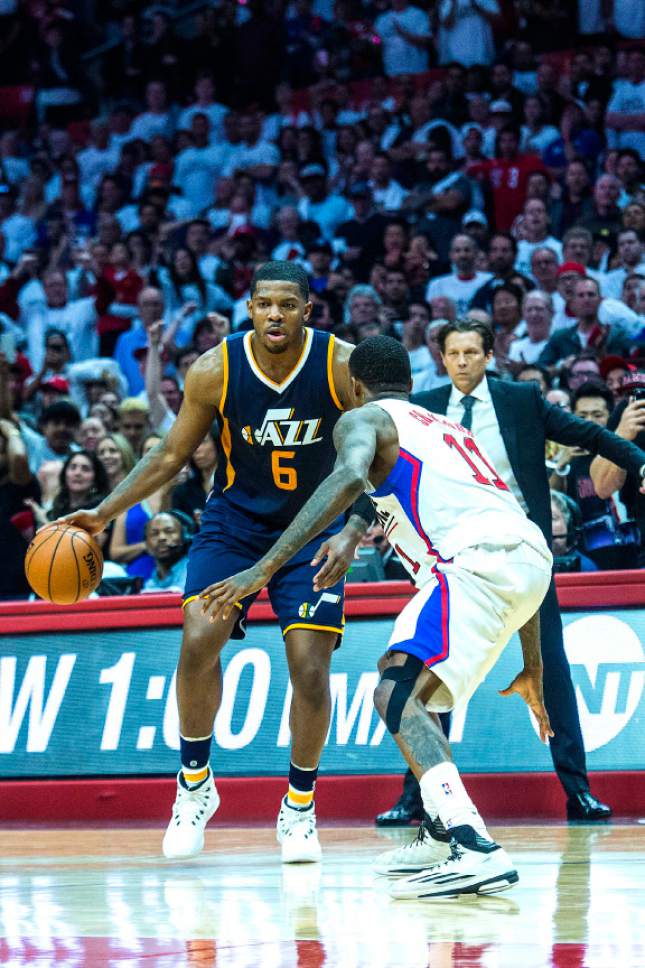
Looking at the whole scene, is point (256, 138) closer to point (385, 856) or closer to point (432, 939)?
point (385, 856)

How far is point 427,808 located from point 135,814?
3631 mm

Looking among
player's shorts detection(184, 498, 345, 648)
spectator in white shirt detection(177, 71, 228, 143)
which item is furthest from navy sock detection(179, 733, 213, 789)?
spectator in white shirt detection(177, 71, 228, 143)

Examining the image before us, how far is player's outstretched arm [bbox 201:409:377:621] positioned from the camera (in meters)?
4.71

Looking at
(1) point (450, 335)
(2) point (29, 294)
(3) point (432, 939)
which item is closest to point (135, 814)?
(1) point (450, 335)

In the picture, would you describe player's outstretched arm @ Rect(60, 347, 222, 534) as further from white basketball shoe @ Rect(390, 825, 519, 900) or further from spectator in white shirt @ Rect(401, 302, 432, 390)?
spectator in white shirt @ Rect(401, 302, 432, 390)

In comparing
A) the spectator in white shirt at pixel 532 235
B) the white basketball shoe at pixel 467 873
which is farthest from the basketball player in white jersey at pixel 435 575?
the spectator in white shirt at pixel 532 235

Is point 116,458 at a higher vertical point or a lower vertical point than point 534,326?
lower

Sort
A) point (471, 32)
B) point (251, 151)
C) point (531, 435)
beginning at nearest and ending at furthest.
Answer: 1. point (531, 435)
2. point (471, 32)
3. point (251, 151)

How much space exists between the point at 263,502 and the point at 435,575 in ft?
4.76

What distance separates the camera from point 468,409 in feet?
23.1

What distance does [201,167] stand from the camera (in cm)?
1691

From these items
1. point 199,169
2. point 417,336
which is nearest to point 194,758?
point 417,336

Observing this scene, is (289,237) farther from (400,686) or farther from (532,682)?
(400,686)

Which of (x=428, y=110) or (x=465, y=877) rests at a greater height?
(x=428, y=110)
